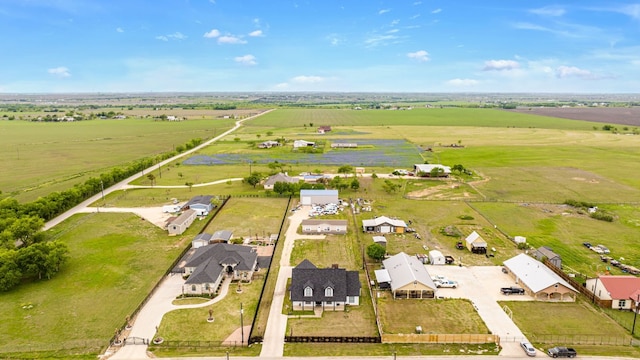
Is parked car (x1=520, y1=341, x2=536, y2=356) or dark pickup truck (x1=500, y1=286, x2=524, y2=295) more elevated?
dark pickup truck (x1=500, y1=286, x2=524, y2=295)

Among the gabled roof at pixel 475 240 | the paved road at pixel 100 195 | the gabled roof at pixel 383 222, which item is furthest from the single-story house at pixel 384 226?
the paved road at pixel 100 195

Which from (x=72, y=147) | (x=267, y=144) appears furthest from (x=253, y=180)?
(x=72, y=147)

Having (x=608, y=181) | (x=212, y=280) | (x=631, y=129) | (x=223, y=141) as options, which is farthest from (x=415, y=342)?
(x=631, y=129)

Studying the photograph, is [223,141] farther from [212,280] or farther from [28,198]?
[212,280]

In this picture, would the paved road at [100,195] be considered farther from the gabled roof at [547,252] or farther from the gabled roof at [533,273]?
the gabled roof at [547,252]

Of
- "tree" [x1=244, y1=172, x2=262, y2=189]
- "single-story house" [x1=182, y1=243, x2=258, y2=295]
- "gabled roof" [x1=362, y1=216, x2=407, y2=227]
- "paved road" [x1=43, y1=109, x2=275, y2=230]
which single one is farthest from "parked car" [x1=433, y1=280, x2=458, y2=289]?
"paved road" [x1=43, y1=109, x2=275, y2=230]

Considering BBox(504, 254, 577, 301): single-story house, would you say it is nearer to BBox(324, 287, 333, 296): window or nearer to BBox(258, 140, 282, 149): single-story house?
BBox(324, 287, 333, 296): window
